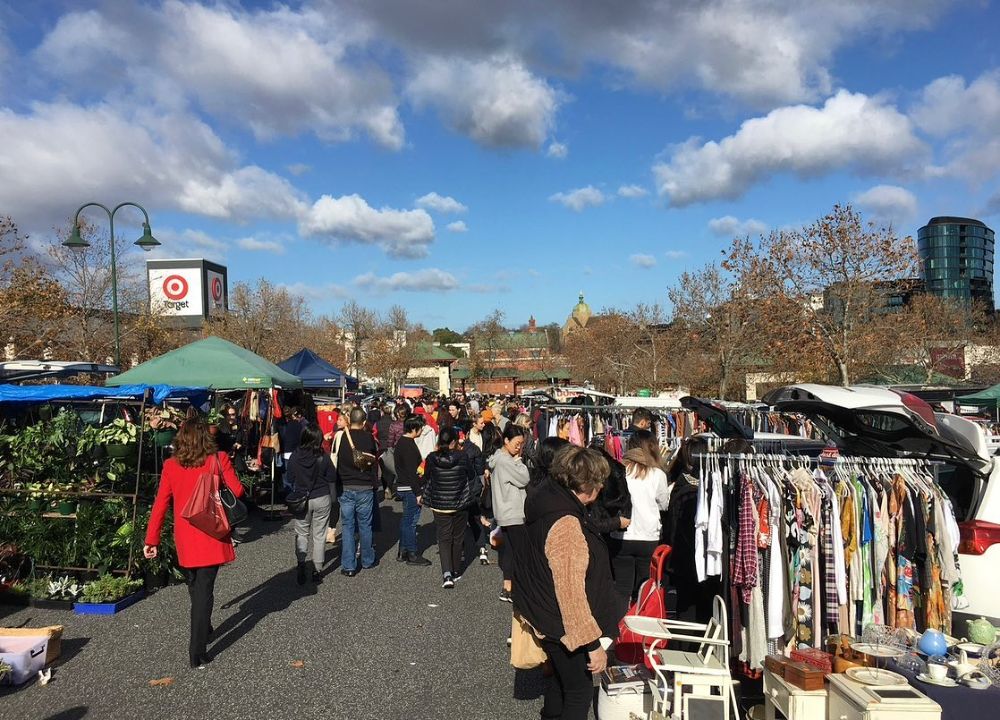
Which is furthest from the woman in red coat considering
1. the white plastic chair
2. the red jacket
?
the white plastic chair

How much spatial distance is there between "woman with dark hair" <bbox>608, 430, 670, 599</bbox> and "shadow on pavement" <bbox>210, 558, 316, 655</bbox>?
340 cm

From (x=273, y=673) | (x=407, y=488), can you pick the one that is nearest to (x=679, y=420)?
(x=407, y=488)

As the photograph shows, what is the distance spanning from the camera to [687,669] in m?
4.00

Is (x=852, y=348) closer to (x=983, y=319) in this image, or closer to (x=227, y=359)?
(x=227, y=359)

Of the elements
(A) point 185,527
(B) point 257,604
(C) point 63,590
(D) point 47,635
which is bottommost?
(B) point 257,604

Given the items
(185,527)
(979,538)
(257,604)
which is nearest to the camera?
(979,538)

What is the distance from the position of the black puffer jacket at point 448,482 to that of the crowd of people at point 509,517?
1cm

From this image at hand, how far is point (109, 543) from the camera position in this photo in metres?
7.18

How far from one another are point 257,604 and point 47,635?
2.03 meters

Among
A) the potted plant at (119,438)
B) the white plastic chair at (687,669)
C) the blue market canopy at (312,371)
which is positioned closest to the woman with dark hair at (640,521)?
the white plastic chair at (687,669)

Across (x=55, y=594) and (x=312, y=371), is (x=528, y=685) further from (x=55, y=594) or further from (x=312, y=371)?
(x=312, y=371)

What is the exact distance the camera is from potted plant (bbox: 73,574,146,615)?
6.66 m

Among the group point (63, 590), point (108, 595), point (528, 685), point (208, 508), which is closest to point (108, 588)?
point (108, 595)

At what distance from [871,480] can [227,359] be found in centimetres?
965
